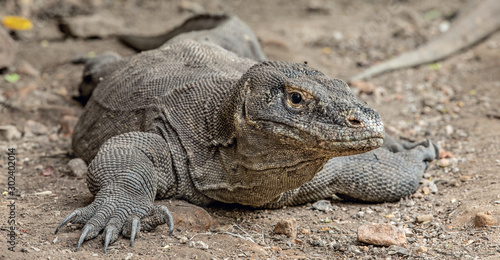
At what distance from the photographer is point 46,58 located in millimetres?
9289

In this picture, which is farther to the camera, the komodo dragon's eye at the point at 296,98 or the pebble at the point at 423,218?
the pebble at the point at 423,218

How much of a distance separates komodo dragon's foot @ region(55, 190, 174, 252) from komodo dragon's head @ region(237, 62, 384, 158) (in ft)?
2.79

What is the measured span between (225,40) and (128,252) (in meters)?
3.79

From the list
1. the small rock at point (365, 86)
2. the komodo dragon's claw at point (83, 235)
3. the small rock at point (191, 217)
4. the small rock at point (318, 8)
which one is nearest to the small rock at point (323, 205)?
the small rock at point (191, 217)

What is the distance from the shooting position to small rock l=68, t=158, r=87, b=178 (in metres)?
5.50

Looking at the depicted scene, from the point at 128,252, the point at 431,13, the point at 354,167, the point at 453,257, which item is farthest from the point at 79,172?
the point at 431,13

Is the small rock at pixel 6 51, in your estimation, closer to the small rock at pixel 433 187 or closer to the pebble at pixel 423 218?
the small rock at pixel 433 187

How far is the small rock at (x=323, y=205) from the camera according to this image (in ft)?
16.8

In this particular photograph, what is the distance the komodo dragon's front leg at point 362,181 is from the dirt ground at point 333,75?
0.09 metres

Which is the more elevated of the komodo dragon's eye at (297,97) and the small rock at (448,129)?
the small rock at (448,129)

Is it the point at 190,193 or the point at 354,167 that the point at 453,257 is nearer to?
the point at 354,167

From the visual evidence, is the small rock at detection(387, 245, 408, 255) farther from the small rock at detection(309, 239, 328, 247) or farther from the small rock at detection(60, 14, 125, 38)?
the small rock at detection(60, 14, 125, 38)

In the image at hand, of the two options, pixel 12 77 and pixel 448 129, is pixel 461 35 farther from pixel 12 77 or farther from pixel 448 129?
pixel 12 77

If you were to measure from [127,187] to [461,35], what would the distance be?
290 inches
